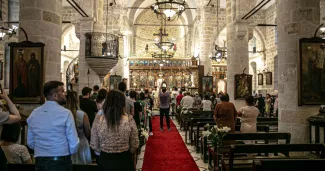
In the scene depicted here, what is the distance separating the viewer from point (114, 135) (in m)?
2.69

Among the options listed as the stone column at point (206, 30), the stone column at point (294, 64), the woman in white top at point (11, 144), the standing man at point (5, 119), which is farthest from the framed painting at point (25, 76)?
the stone column at point (206, 30)

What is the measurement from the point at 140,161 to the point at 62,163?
388 cm

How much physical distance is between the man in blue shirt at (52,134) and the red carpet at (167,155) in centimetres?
331

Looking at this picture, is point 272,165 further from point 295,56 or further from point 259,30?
point 259,30

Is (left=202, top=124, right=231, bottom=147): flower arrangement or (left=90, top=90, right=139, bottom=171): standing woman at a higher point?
(left=90, top=90, right=139, bottom=171): standing woman

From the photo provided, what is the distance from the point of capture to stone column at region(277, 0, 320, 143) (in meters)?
5.52

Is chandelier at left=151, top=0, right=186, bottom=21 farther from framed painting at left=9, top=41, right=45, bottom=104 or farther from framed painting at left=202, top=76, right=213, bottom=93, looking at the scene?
framed painting at left=202, top=76, right=213, bottom=93

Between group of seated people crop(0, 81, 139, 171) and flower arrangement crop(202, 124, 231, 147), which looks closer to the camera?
group of seated people crop(0, 81, 139, 171)

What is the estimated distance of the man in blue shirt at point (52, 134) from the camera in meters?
2.54

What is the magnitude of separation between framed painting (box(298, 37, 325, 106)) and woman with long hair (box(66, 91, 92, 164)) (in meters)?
4.27

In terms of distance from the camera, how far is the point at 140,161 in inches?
249

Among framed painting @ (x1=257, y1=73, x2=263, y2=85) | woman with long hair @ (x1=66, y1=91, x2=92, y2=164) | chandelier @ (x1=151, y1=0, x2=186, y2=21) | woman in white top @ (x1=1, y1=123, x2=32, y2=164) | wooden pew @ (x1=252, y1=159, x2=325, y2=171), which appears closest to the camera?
woman in white top @ (x1=1, y1=123, x2=32, y2=164)

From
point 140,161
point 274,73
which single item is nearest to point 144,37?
point 274,73

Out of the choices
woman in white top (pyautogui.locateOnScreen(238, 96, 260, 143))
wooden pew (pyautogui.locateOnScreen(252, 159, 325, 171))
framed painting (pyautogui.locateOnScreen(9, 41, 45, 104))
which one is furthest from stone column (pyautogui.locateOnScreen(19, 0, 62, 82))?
wooden pew (pyautogui.locateOnScreen(252, 159, 325, 171))
